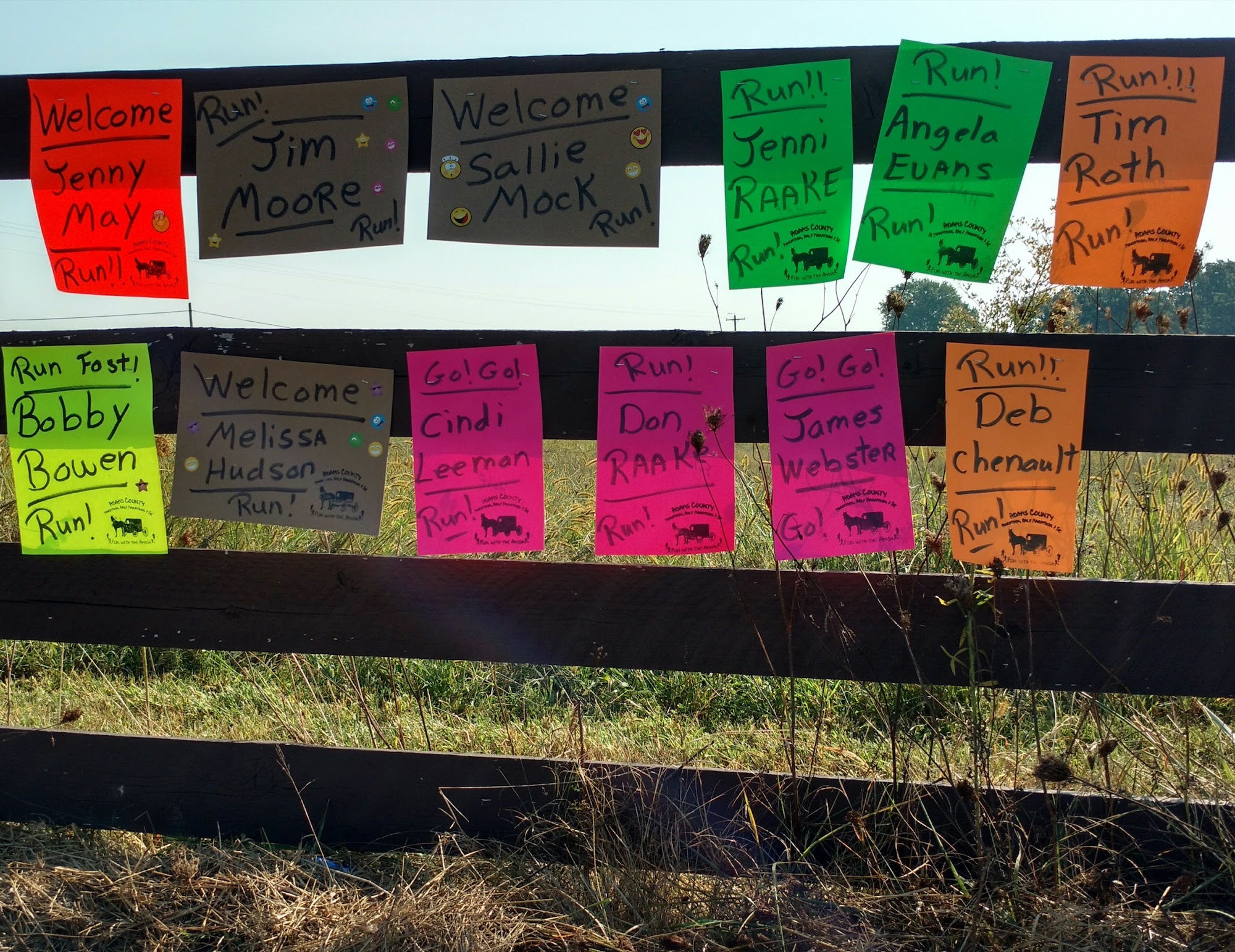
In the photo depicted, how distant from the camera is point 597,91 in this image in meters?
2.15

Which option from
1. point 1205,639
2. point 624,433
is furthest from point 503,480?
point 1205,639

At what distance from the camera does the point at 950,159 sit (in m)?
2.03

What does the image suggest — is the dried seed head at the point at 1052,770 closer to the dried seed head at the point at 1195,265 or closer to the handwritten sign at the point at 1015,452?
the handwritten sign at the point at 1015,452

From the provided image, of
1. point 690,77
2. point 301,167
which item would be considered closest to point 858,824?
point 690,77

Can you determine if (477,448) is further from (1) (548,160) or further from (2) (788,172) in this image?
(2) (788,172)

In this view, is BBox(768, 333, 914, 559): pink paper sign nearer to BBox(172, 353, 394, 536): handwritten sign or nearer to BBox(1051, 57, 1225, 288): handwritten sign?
BBox(1051, 57, 1225, 288): handwritten sign

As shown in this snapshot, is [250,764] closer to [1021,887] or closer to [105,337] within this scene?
[105,337]

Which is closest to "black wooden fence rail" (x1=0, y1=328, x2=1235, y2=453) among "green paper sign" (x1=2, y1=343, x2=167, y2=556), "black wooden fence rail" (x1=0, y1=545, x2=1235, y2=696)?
"green paper sign" (x1=2, y1=343, x2=167, y2=556)

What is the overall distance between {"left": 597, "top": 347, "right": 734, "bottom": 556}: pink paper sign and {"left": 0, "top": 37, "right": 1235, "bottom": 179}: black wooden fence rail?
46 cm

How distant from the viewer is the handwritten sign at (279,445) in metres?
2.26

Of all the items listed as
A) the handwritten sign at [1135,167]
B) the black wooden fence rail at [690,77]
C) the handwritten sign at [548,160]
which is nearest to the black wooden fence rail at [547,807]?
the handwritten sign at [1135,167]

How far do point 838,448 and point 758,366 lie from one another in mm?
249

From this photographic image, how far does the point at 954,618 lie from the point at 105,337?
2071 millimetres

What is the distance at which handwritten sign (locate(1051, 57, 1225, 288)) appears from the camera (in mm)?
1967
